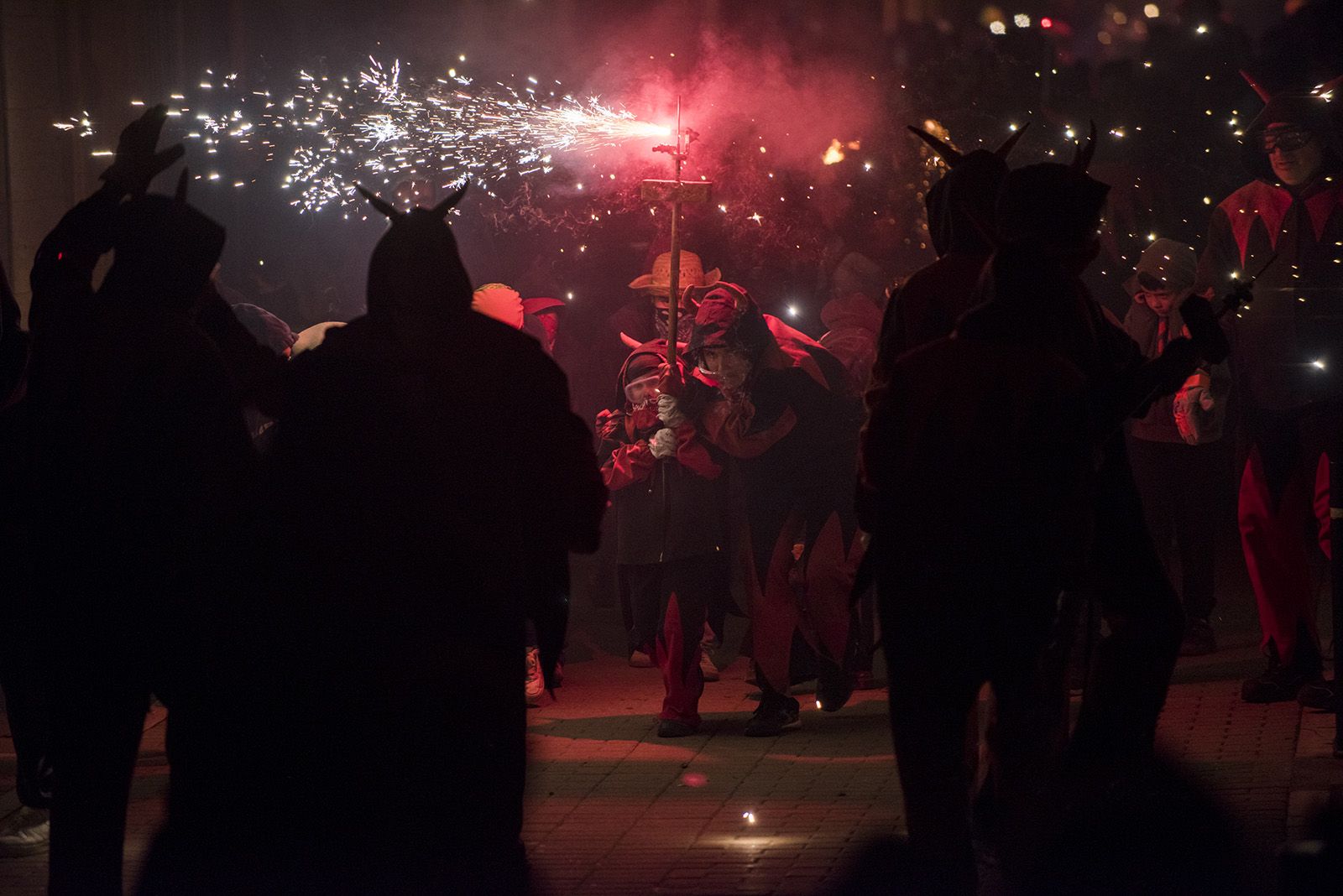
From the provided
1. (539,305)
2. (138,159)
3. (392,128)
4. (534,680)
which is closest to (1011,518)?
(138,159)

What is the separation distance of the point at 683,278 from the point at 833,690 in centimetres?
251

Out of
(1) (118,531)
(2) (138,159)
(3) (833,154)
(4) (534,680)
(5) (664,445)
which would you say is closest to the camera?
(1) (118,531)

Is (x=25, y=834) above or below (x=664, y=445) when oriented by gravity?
below

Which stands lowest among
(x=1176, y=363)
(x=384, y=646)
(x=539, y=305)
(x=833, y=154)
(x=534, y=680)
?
(x=534, y=680)

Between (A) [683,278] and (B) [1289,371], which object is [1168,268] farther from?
(A) [683,278]

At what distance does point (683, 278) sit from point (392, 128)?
4.24 metres

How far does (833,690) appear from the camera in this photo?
9328 mm

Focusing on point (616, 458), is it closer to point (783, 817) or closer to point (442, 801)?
point (783, 817)

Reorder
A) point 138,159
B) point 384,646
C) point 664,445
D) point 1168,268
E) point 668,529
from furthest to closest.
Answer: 1. point 1168,268
2. point 664,445
3. point 668,529
4. point 138,159
5. point 384,646

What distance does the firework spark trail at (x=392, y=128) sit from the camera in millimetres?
12430

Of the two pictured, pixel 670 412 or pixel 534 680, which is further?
pixel 534 680

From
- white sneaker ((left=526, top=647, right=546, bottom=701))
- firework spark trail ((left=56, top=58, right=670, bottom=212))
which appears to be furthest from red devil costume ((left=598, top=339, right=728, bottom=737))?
firework spark trail ((left=56, top=58, right=670, bottom=212))

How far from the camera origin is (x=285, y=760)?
4.91 metres

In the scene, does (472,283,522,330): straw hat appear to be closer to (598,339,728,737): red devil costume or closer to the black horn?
(598,339,728,737): red devil costume
